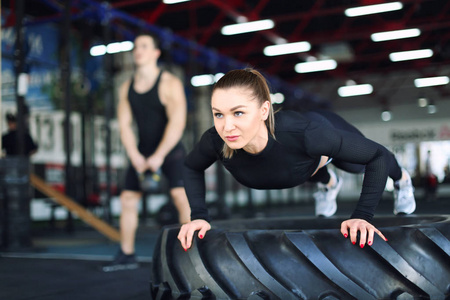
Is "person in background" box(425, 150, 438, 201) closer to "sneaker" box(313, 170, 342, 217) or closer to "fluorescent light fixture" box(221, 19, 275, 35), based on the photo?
"fluorescent light fixture" box(221, 19, 275, 35)

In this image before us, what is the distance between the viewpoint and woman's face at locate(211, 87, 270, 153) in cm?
118

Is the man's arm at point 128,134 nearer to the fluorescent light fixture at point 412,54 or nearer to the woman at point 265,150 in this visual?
the woman at point 265,150

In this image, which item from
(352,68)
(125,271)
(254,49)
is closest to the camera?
(125,271)

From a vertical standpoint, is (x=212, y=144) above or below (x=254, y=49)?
below

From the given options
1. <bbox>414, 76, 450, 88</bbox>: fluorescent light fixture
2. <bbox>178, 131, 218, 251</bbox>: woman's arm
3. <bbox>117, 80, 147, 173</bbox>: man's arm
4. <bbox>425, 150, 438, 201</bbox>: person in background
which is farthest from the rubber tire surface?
<bbox>414, 76, 450, 88</bbox>: fluorescent light fixture

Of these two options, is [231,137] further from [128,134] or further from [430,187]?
[430,187]

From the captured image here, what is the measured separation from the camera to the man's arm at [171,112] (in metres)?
2.63

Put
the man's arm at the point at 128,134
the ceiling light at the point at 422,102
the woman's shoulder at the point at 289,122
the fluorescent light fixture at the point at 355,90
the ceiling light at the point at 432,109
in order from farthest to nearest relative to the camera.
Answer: the ceiling light at the point at 422,102 < the ceiling light at the point at 432,109 < the fluorescent light fixture at the point at 355,90 < the man's arm at the point at 128,134 < the woman's shoulder at the point at 289,122

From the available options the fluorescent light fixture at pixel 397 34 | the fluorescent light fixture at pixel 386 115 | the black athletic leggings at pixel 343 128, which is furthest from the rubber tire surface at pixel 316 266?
the fluorescent light fixture at pixel 386 115

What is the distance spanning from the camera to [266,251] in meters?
1.08

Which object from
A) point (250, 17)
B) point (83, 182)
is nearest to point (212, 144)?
point (83, 182)

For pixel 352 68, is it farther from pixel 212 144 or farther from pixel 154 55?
pixel 212 144

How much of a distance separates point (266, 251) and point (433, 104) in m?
15.9

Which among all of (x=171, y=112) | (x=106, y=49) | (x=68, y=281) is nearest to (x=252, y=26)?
(x=106, y=49)
